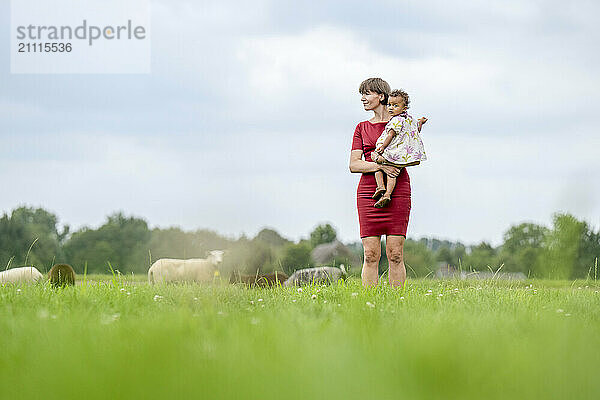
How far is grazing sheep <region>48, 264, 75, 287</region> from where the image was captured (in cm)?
743

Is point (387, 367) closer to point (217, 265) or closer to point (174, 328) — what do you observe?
point (174, 328)

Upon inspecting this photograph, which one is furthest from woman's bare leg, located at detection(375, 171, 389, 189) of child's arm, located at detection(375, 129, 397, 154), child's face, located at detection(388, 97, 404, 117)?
child's face, located at detection(388, 97, 404, 117)

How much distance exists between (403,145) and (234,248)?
2.61 metres

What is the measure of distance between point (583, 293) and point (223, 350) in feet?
19.6

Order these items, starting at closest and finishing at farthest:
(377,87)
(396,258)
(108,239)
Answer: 1. (396,258)
2. (377,87)
3. (108,239)

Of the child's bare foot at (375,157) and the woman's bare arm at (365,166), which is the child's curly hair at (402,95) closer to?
the child's bare foot at (375,157)

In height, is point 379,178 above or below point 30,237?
above

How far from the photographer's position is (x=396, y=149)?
7129 millimetres

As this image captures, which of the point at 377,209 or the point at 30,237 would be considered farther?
the point at 30,237

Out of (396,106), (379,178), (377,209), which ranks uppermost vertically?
(396,106)

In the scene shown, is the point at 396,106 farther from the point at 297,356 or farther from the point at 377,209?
the point at 297,356

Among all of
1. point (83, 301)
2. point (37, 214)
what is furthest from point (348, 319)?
point (37, 214)

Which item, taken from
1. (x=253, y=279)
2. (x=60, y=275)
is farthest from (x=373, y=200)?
(x=60, y=275)

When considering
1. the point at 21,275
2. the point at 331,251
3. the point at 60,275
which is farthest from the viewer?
the point at 331,251
